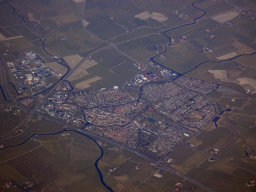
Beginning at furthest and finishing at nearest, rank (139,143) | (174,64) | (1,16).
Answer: (1,16) → (174,64) → (139,143)

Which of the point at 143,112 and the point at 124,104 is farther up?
the point at 124,104

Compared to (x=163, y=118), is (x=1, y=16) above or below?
above

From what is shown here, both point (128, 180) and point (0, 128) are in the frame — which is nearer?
point (128, 180)

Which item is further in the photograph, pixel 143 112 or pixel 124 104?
pixel 124 104

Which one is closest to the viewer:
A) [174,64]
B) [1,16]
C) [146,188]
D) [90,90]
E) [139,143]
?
[146,188]

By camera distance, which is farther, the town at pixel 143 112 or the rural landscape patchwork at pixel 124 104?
the town at pixel 143 112

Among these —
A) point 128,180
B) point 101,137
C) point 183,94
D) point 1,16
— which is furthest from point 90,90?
point 1,16

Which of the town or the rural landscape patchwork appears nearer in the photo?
the rural landscape patchwork

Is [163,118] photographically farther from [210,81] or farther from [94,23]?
[94,23]
